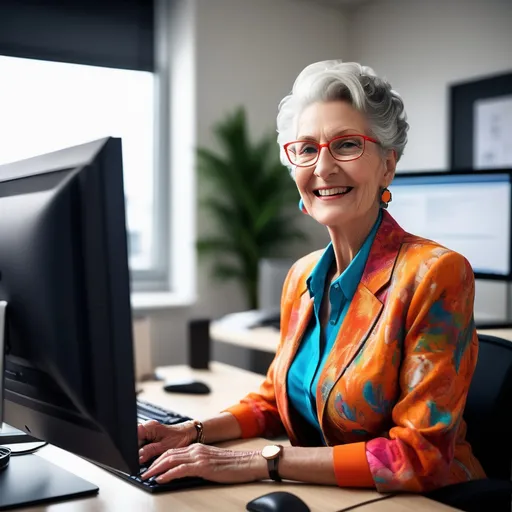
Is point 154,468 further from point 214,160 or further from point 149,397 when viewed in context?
point 214,160

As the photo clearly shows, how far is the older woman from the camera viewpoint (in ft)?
3.67

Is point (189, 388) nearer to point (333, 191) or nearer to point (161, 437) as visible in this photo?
point (161, 437)

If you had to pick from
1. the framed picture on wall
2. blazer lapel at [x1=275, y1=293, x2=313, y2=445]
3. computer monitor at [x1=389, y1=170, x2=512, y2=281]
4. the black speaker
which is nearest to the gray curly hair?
blazer lapel at [x1=275, y1=293, x2=313, y2=445]

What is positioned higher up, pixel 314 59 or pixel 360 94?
pixel 314 59

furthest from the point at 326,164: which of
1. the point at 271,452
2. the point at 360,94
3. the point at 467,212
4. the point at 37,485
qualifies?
the point at 467,212

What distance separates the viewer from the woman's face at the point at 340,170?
4.48 ft

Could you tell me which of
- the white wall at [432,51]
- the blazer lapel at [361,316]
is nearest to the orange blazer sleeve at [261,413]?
the blazer lapel at [361,316]

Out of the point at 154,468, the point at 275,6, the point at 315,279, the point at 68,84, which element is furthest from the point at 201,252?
the point at 154,468

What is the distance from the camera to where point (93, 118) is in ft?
12.9

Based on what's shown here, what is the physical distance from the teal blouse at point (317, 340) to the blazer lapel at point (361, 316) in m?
0.03

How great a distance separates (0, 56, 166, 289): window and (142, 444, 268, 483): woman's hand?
8.49 ft

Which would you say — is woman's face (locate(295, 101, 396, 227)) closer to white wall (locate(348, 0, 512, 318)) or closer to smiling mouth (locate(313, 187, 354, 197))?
smiling mouth (locate(313, 187, 354, 197))

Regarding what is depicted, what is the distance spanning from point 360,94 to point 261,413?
682 mm

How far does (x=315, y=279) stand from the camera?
1.47m
